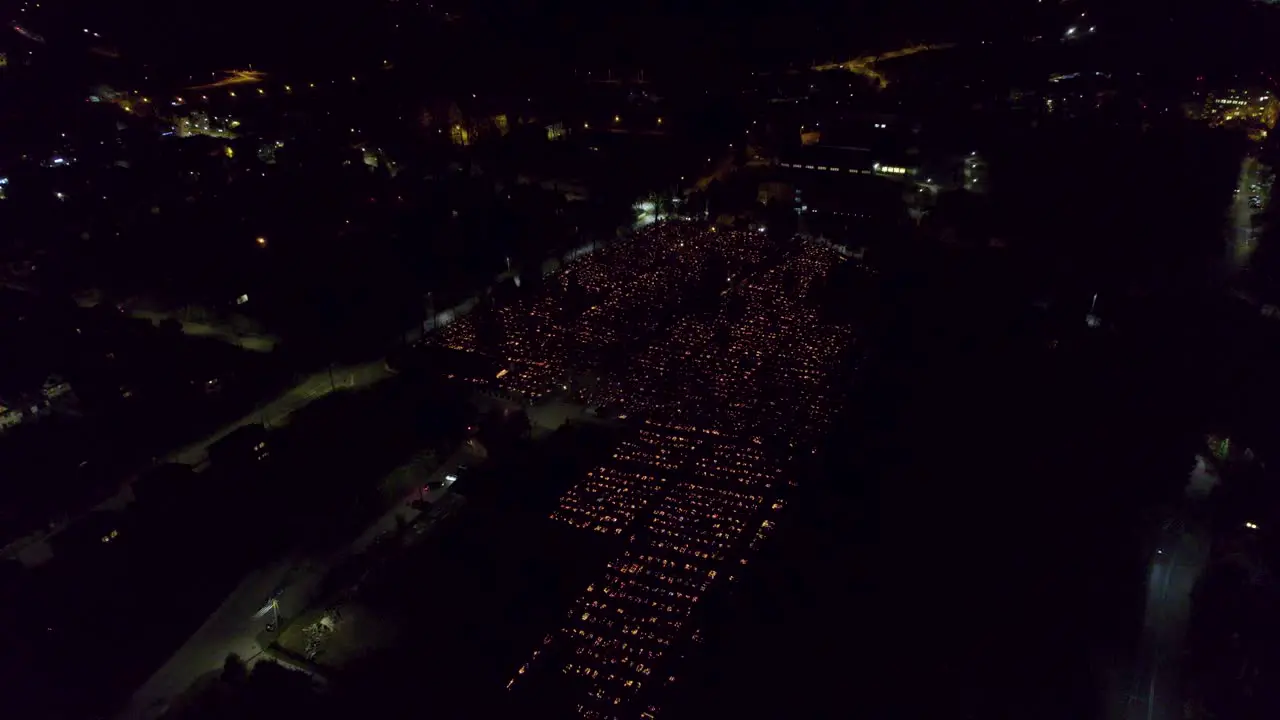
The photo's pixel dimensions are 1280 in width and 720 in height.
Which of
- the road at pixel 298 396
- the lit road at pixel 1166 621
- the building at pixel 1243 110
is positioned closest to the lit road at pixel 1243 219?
the building at pixel 1243 110

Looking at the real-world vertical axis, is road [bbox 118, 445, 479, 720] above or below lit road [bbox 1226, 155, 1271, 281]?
below

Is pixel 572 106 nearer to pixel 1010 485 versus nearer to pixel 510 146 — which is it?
pixel 510 146

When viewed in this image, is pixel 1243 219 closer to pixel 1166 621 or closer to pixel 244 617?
pixel 1166 621

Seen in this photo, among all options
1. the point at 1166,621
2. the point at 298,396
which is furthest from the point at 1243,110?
the point at 298,396

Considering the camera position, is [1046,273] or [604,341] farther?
[1046,273]

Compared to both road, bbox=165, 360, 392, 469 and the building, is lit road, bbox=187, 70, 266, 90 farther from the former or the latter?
the building

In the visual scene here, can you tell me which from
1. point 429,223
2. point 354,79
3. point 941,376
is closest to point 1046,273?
point 941,376

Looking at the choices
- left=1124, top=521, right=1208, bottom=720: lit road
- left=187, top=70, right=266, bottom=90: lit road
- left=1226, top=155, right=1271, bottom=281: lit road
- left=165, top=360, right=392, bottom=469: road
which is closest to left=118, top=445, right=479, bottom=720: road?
left=165, top=360, right=392, bottom=469: road
